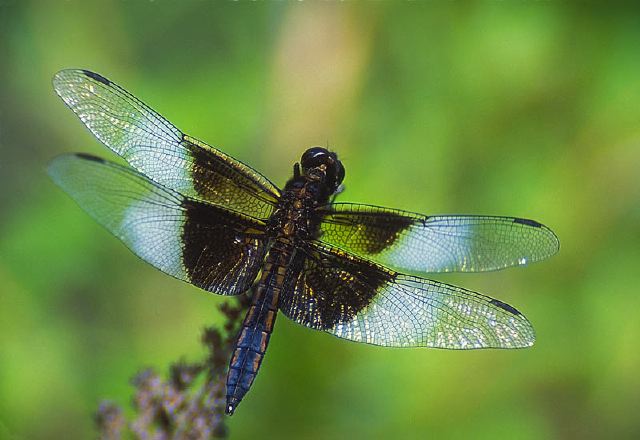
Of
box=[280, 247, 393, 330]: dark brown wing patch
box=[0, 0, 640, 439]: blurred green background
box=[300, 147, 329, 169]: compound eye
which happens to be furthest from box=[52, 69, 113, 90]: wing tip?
box=[0, 0, 640, 439]: blurred green background

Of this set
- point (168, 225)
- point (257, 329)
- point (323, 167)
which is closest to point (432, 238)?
point (323, 167)

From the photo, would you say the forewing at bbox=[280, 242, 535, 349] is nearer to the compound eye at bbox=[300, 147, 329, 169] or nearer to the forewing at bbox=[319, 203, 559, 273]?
the forewing at bbox=[319, 203, 559, 273]

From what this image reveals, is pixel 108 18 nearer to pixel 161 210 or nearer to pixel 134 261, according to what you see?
pixel 134 261

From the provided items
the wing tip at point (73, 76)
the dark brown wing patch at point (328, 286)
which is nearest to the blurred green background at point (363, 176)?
the dark brown wing patch at point (328, 286)

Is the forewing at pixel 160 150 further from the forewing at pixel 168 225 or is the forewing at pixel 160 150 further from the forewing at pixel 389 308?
the forewing at pixel 389 308

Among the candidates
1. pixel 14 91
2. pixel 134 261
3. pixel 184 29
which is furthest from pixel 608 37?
pixel 14 91
